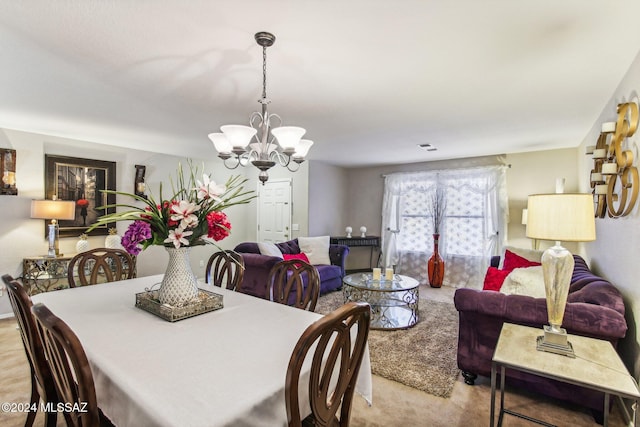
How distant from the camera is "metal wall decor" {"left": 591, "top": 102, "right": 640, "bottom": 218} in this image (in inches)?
75.9

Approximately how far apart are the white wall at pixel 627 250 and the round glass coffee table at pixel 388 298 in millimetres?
1686

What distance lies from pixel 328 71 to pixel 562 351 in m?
2.13

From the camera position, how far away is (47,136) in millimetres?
4004

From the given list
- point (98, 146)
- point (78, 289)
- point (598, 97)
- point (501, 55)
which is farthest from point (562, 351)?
point (98, 146)

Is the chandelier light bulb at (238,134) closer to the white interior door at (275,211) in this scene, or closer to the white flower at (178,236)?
the white flower at (178,236)

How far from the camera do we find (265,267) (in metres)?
3.79

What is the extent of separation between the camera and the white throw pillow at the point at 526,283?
2424 mm

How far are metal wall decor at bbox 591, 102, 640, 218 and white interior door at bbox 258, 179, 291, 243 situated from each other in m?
4.47

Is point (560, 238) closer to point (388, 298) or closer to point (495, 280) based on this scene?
point (495, 280)

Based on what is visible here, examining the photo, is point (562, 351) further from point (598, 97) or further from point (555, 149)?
point (555, 149)

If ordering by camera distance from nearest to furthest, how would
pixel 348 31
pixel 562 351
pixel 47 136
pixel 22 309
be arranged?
pixel 22 309, pixel 562 351, pixel 348 31, pixel 47 136

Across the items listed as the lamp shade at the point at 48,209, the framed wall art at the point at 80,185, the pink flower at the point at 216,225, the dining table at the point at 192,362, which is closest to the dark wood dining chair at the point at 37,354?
the dining table at the point at 192,362

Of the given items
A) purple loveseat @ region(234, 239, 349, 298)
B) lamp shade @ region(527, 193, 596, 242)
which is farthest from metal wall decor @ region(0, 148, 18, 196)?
lamp shade @ region(527, 193, 596, 242)

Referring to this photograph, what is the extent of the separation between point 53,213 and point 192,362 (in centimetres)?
376
